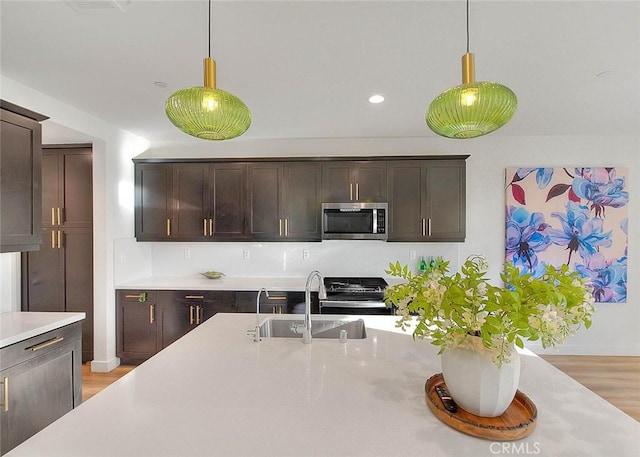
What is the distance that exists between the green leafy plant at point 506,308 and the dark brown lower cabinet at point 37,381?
2172 millimetres

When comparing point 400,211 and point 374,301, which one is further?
point 400,211

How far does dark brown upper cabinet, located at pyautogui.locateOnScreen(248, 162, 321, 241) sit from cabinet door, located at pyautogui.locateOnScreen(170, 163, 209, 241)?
0.55 meters

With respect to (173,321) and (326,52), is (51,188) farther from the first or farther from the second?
(326,52)

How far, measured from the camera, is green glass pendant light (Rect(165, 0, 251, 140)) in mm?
1220

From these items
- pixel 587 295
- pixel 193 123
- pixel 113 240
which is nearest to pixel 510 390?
pixel 587 295

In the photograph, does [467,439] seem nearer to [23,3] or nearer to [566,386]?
[566,386]

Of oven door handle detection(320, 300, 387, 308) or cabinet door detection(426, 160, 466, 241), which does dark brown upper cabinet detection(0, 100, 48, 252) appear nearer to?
oven door handle detection(320, 300, 387, 308)

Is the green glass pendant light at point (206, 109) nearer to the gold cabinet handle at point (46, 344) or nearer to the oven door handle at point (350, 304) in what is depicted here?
the gold cabinet handle at point (46, 344)

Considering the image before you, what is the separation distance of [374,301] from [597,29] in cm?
249

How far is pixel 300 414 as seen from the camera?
0.98 meters

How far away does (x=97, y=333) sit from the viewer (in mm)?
3264

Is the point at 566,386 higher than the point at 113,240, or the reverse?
the point at 113,240

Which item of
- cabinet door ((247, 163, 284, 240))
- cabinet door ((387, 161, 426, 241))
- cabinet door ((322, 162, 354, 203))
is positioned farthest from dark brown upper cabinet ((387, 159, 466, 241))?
cabinet door ((247, 163, 284, 240))

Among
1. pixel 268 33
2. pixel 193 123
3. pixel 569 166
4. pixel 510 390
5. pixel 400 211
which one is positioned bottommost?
pixel 510 390
